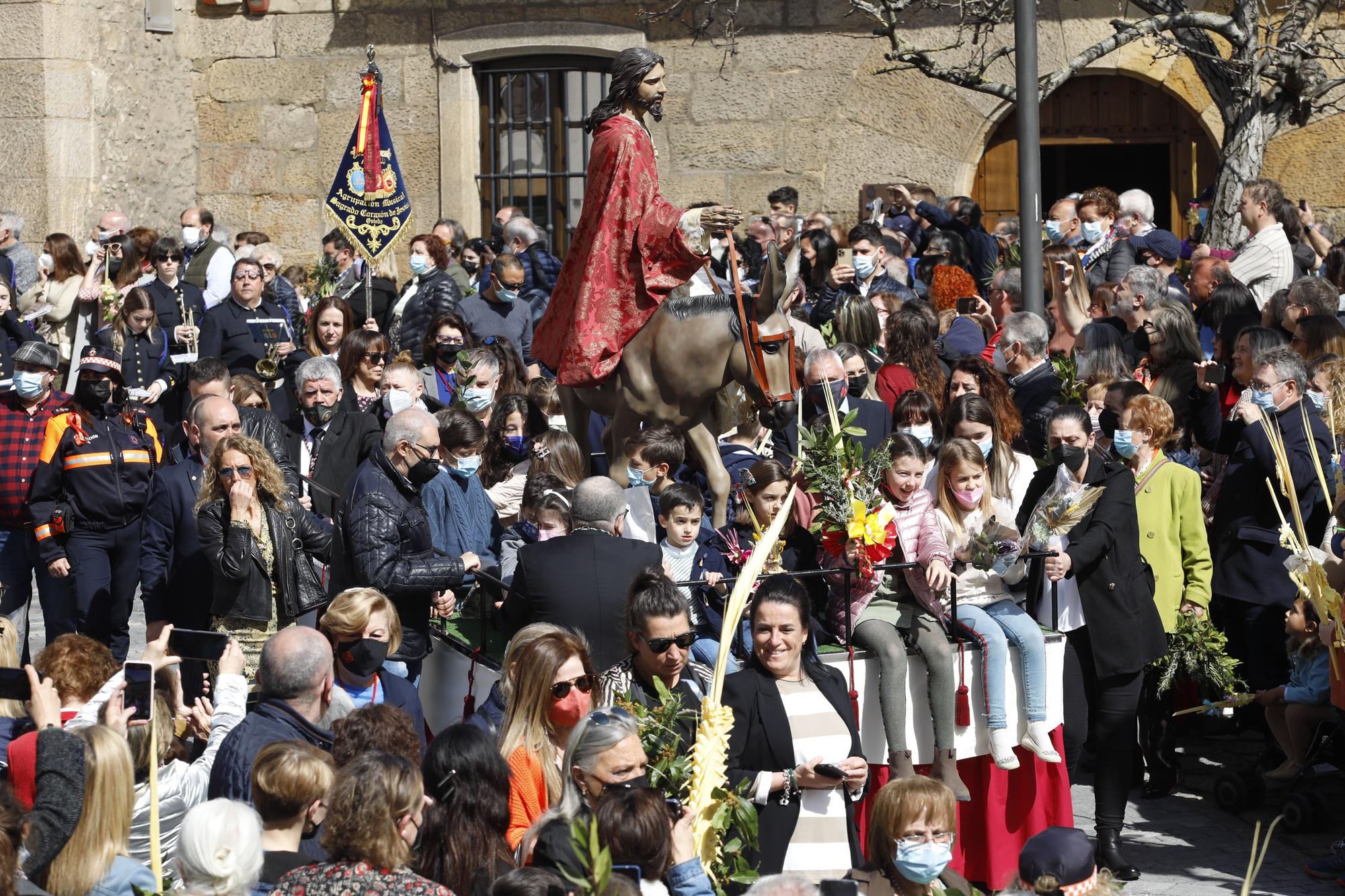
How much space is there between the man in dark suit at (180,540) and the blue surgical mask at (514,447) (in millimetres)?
1548

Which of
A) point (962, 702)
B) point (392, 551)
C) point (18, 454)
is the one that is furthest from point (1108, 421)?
point (18, 454)

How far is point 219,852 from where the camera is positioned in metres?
4.57

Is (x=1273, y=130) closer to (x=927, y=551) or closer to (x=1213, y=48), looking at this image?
(x=1213, y=48)

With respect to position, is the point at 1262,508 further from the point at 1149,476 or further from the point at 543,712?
the point at 543,712

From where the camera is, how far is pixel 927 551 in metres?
7.40

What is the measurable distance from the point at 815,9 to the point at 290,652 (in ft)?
41.1

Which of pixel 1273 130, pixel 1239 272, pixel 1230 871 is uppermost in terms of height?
pixel 1273 130

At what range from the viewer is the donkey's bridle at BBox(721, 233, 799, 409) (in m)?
8.26

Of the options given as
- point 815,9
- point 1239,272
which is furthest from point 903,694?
point 815,9

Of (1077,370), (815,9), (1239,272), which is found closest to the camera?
(1077,370)

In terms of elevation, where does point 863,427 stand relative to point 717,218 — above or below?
below

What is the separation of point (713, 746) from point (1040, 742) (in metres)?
2.49

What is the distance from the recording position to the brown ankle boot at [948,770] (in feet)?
23.9

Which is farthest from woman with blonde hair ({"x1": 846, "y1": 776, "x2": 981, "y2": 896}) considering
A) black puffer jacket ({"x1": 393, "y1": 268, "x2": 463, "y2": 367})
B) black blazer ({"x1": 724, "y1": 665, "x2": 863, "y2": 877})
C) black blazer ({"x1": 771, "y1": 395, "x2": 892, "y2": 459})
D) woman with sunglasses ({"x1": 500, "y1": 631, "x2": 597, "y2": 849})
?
black puffer jacket ({"x1": 393, "y1": 268, "x2": 463, "y2": 367})
